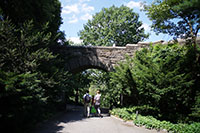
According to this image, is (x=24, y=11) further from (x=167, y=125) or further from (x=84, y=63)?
(x=167, y=125)

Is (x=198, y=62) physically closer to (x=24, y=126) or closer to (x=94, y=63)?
(x=94, y=63)

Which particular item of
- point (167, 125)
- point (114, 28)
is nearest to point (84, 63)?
point (167, 125)

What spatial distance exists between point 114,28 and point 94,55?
12435 mm

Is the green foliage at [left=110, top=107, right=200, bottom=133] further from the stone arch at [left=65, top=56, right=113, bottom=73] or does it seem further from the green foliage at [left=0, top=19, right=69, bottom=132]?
the stone arch at [left=65, top=56, right=113, bottom=73]

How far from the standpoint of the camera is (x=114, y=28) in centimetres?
2150

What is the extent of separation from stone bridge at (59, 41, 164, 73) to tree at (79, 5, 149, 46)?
10.9 m

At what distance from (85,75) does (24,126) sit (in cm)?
1382

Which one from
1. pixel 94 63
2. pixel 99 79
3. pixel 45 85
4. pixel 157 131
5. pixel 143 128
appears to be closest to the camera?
pixel 157 131

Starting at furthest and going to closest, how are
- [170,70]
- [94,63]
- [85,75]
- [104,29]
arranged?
[104,29] < [85,75] < [94,63] < [170,70]

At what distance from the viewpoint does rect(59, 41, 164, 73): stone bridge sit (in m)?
10.1

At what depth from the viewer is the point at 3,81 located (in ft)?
12.6

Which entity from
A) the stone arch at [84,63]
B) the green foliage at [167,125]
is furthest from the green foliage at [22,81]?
the green foliage at [167,125]

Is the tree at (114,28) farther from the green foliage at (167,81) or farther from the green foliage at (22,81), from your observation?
the green foliage at (22,81)

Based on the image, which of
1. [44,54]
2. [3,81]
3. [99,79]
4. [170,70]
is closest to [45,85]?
[44,54]
